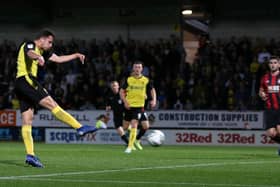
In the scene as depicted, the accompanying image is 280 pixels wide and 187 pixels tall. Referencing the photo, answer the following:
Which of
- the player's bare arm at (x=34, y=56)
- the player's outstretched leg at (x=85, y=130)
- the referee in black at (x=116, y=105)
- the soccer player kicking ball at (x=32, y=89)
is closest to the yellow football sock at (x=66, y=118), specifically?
the soccer player kicking ball at (x=32, y=89)

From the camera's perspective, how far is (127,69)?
32781mm

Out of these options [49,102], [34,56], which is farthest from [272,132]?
[34,56]

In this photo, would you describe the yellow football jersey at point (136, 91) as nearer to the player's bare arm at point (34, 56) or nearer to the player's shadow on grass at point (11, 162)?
the player's shadow on grass at point (11, 162)

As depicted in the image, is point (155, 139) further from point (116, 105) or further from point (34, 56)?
point (34, 56)

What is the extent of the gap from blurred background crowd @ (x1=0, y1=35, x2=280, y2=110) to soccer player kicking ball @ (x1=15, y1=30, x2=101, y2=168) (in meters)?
15.1

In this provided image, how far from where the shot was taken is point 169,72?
106 feet

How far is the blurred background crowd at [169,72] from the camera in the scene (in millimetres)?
30203

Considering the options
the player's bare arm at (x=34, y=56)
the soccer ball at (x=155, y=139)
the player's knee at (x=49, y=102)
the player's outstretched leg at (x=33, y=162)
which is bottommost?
the soccer ball at (x=155, y=139)

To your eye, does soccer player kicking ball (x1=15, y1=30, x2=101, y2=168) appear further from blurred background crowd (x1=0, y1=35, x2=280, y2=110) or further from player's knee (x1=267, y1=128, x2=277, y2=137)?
blurred background crowd (x1=0, y1=35, x2=280, y2=110)

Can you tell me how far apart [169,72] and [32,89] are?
60.0ft

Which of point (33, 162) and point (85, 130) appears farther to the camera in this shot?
point (33, 162)

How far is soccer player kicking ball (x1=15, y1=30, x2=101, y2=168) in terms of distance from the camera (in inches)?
559

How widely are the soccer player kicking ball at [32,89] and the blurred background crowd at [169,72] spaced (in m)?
15.1

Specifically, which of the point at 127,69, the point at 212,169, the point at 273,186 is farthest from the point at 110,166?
the point at 127,69
